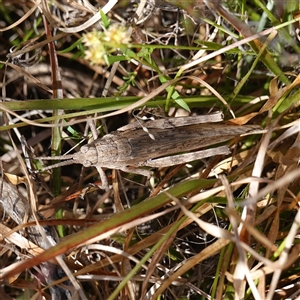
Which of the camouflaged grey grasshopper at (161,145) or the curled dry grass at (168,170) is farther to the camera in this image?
the camouflaged grey grasshopper at (161,145)

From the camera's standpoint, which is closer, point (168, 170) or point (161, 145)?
point (161, 145)

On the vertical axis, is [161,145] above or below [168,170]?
above

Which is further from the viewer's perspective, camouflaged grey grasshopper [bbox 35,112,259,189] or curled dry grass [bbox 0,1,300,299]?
camouflaged grey grasshopper [bbox 35,112,259,189]

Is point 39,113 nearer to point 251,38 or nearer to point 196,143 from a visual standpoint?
point 196,143

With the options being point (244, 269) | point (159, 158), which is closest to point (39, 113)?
point (159, 158)
